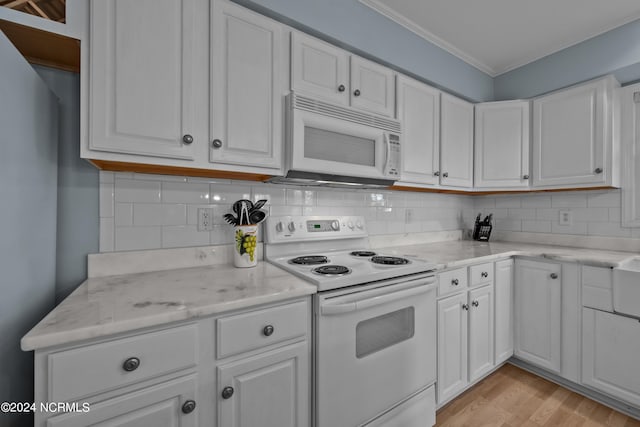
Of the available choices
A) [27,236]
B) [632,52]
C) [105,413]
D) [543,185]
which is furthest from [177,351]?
[632,52]

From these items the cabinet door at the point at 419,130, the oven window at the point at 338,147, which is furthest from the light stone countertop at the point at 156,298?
the cabinet door at the point at 419,130

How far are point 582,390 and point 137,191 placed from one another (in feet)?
9.89

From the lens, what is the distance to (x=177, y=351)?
851mm

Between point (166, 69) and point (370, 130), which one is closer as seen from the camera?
point (166, 69)

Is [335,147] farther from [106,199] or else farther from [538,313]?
[538,313]

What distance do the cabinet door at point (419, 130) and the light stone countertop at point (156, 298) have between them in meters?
1.27

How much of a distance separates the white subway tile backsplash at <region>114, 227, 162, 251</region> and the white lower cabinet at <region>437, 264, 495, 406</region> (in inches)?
62.8

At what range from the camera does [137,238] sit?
133 cm

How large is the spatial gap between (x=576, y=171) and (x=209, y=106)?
2.63 metres

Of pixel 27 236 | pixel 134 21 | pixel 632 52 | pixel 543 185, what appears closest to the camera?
pixel 27 236

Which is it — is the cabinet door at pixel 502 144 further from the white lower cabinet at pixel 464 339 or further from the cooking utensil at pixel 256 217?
the cooking utensil at pixel 256 217

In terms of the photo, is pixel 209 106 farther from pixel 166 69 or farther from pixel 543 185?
pixel 543 185

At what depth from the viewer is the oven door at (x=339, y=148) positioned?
1.41m

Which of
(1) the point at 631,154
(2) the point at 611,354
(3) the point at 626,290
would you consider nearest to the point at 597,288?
(3) the point at 626,290
